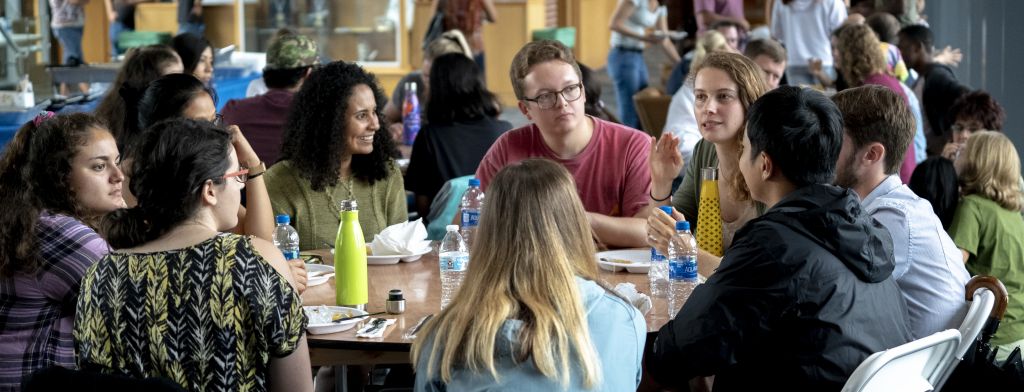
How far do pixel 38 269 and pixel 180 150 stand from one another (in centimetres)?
65

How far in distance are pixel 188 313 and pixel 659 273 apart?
132 cm

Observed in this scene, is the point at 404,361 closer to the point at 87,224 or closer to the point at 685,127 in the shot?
the point at 87,224

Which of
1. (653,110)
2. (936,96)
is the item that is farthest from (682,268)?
(936,96)

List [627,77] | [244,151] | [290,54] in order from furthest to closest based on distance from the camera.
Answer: [627,77], [290,54], [244,151]

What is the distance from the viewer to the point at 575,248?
2.04 meters

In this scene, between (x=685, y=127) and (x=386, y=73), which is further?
(x=386, y=73)

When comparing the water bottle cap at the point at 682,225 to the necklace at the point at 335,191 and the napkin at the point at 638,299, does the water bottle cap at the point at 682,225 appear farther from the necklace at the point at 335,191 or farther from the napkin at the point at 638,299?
the necklace at the point at 335,191

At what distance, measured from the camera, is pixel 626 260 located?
3264mm

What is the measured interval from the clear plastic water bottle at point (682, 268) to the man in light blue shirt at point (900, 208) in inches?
15.9

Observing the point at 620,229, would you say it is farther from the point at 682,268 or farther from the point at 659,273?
the point at 682,268

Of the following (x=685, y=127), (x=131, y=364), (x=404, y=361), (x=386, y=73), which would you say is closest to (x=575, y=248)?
(x=404, y=361)

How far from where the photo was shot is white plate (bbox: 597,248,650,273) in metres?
3.16

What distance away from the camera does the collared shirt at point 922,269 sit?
2.68 m

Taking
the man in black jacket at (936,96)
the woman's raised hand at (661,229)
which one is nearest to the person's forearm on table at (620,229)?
the woman's raised hand at (661,229)
